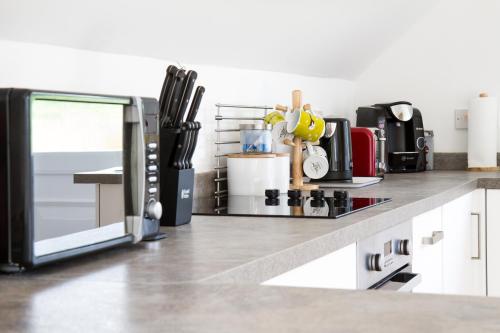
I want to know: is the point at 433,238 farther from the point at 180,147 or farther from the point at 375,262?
the point at 180,147

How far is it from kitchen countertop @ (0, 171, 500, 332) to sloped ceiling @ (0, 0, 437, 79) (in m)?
0.52

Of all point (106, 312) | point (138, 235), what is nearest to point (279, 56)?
point (138, 235)

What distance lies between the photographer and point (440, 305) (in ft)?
2.51

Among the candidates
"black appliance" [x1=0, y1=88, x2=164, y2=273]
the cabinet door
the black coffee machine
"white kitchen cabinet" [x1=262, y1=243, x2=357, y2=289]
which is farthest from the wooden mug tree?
"black appliance" [x1=0, y1=88, x2=164, y2=273]

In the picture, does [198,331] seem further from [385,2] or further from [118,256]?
[385,2]

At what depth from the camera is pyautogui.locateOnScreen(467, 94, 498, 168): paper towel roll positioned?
10.6 ft

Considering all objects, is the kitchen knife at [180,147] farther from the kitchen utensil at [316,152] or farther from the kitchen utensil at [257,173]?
the kitchen utensil at [316,152]

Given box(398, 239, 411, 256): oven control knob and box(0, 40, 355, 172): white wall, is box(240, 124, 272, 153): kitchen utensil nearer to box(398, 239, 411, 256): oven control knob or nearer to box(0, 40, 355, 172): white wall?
box(0, 40, 355, 172): white wall

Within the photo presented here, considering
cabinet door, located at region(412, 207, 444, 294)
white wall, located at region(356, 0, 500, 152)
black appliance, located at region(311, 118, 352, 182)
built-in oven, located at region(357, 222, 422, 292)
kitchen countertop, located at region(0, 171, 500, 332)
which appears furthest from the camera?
white wall, located at region(356, 0, 500, 152)

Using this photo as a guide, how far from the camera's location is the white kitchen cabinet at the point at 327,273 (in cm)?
129

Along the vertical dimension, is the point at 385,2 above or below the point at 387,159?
above

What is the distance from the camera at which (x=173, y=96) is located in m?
1.58

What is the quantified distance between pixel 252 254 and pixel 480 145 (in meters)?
2.32

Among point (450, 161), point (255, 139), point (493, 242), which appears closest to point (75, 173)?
point (255, 139)
